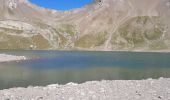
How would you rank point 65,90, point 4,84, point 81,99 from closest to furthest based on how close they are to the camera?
point 81,99 < point 65,90 < point 4,84

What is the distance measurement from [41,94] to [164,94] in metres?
14.1

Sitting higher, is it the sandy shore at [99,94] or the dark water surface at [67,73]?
the sandy shore at [99,94]

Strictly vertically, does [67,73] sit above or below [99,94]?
below

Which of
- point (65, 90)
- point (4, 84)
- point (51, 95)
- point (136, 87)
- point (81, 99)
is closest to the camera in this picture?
point (81, 99)

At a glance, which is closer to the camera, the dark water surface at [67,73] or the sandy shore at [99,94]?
the sandy shore at [99,94]

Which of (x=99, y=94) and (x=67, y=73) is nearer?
(x=99, y=94)

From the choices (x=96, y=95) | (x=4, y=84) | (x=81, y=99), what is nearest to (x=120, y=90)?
(x=96, y=95)

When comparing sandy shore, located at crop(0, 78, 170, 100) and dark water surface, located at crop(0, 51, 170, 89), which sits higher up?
sandy shore, located at crop(0, 78, 170, 100)

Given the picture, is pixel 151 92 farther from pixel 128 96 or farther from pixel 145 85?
pixel 145 85

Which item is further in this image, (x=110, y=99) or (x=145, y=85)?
(x=145, y=85)

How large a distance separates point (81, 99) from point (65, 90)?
19.2 ft

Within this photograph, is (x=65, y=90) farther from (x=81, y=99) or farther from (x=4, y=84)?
(x=4, y=84)

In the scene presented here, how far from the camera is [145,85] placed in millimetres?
44688

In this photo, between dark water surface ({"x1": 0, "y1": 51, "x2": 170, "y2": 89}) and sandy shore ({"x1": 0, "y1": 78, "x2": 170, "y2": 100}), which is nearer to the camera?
sandy shore ({"x1": 0, "y1": 78, "x2": 170, "y2": 100})
